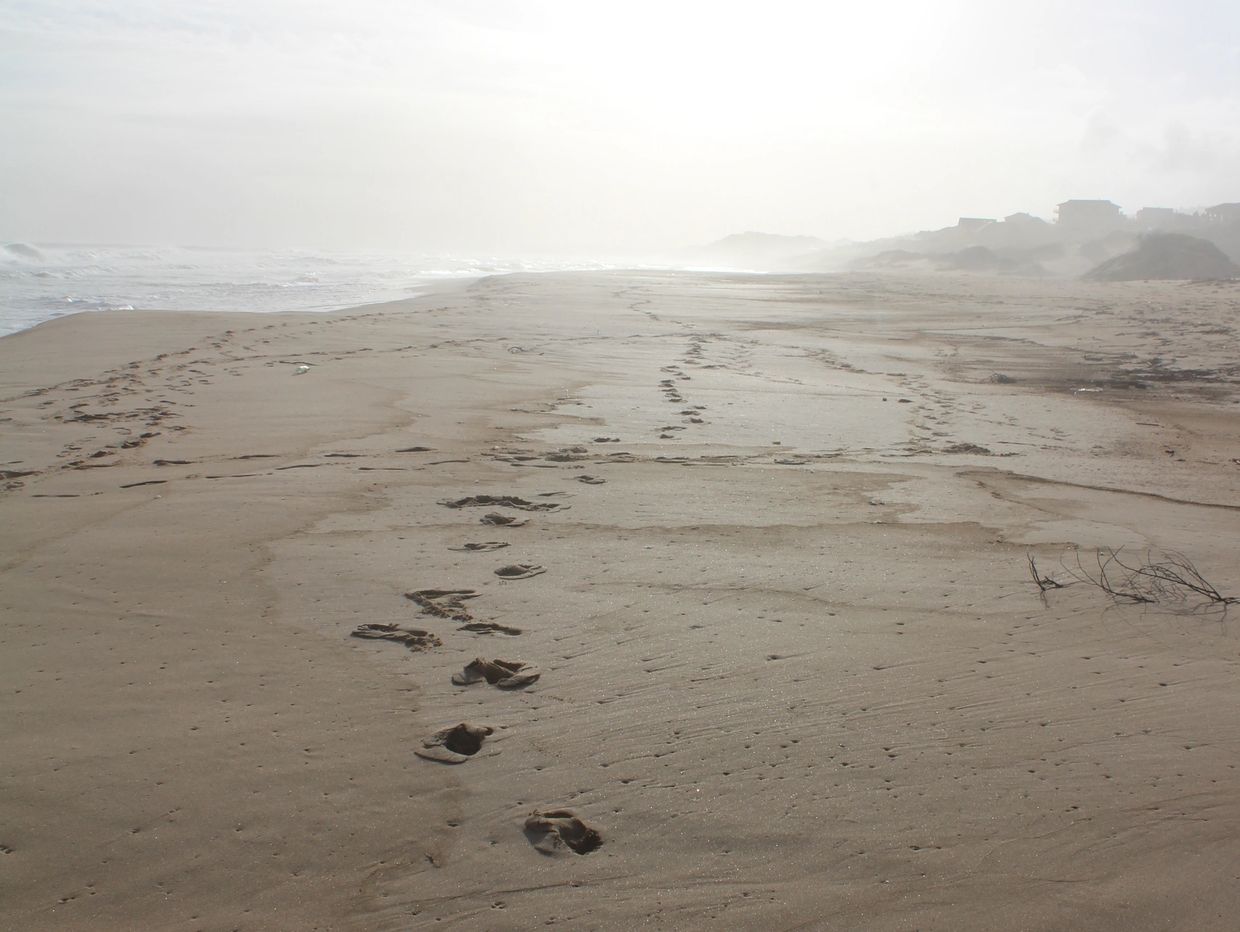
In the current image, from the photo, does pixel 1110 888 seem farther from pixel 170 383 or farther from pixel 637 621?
pixel 170 383

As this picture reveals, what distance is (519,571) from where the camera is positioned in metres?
3.48

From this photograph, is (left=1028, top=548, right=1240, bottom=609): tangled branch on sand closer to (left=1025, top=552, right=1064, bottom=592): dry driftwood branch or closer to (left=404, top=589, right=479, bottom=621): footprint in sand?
(left=1025, top=552, right=1064, bottom=592): dry driftwood branch

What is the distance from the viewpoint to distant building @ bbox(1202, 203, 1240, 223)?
50.5 meters

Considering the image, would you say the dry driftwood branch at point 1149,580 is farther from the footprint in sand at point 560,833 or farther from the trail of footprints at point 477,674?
the footprint in sand at point 560,833

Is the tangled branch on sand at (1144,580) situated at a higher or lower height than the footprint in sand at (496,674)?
higher

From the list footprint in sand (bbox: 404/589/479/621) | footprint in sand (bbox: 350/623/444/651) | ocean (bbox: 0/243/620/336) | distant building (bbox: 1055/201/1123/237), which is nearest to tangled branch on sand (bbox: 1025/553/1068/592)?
footprint in sand (bbox: 404/589/479/621)

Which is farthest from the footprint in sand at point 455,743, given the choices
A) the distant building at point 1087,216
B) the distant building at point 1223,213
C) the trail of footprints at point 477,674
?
the distant building at point 1087,216

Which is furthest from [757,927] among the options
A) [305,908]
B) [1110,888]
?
[305,908]

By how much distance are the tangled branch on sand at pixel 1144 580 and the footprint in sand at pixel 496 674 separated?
1968mm

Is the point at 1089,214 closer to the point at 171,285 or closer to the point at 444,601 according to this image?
the point at 171,285

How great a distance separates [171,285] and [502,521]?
21.3 metres

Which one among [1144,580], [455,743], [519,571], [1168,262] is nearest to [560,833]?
[455,743]

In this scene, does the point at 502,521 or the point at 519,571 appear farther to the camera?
the point at 502,521

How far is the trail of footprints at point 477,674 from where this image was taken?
197 centimetres
